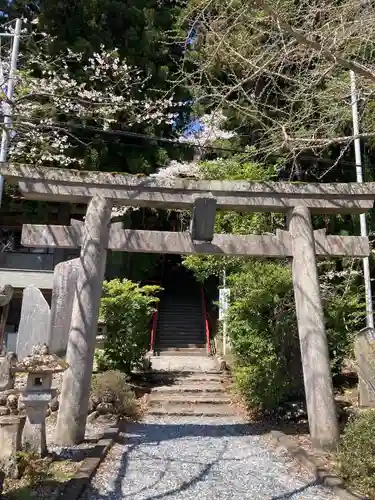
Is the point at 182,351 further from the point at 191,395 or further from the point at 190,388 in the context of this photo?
the point at 191,395

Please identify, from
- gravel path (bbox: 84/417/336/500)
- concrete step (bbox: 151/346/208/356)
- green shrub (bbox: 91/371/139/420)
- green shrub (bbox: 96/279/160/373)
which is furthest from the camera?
concrete step (bbox: 151/346/208/356)

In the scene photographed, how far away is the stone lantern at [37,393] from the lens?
202 inches

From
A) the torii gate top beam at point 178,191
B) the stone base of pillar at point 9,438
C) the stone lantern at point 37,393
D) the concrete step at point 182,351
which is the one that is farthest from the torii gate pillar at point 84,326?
the concrete step at point 182,351

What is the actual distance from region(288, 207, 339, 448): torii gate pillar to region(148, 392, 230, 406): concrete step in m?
3.61

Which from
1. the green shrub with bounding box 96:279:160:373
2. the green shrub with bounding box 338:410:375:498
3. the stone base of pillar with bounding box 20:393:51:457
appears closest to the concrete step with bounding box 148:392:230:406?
the green shrub with bounding box 96:279:160:373

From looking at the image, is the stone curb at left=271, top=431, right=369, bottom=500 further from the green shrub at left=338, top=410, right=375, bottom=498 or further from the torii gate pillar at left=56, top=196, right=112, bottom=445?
the torii gate pillar at left=56, top=196, right=112, bottom=445

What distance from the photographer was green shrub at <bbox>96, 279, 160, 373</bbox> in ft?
33.1

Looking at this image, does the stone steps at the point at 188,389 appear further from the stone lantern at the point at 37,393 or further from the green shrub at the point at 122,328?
the stone lantern at the point at 37,393

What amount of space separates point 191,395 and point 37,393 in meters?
5.13

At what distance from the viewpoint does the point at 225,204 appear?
266 inches

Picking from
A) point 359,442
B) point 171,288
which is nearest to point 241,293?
point 359,442

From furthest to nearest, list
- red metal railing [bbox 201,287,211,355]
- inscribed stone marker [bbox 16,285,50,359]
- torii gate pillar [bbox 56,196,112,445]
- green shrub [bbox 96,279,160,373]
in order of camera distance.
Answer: red metal railing [bbox 201,287,211,355]
green shrub [bbox 96,279,160,373]
torii gate pillar [bbox 56,196,112,445]
inscribed stone marker [bbox 16,285,50,359]

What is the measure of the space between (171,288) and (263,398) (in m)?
15.9

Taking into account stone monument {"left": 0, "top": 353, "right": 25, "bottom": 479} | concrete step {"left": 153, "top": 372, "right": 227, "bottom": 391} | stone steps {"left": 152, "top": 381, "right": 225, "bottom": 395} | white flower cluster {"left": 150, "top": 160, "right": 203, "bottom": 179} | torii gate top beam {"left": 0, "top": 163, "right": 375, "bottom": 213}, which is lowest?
stone steps {"left": 152, "top": 381, "right": 225, "bottom": 395}
